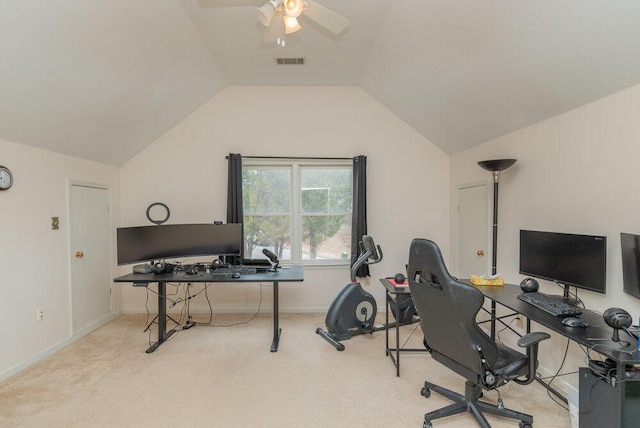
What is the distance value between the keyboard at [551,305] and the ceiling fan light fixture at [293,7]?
253cm

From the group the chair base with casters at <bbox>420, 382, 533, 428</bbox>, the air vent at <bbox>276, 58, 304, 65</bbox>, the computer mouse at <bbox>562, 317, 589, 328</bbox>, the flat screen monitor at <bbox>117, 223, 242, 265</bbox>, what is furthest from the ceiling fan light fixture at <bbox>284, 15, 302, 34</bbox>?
the chair base with casters at <bbox>420, 382, 533, 428</bbox>

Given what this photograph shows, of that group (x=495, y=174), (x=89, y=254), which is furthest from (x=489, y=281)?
(x=89, y=254)

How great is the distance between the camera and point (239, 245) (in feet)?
12.4

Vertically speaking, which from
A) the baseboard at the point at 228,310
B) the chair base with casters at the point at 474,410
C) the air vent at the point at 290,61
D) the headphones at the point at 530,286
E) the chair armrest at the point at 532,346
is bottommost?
the baseboard at the point at 228,310

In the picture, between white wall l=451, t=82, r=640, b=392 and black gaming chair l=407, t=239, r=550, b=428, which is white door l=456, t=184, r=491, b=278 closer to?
white wall l=451, t=82, r=640, b=392

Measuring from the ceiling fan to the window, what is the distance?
7.54ft

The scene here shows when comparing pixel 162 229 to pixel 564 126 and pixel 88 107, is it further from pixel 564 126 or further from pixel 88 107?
pixel 564 126

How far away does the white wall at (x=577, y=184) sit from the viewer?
1.91m

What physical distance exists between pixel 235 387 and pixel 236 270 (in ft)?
4.33

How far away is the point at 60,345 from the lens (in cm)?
312

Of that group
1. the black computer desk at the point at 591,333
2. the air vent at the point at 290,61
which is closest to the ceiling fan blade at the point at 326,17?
the air vent at the point at 290,61

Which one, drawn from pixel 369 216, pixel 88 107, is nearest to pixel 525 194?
pixel 369 216

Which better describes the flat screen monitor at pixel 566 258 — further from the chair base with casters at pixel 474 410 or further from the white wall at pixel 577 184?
the chair base with casters at pixel 474 410

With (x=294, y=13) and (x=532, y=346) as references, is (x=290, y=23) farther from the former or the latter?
(x=532, y=346)
